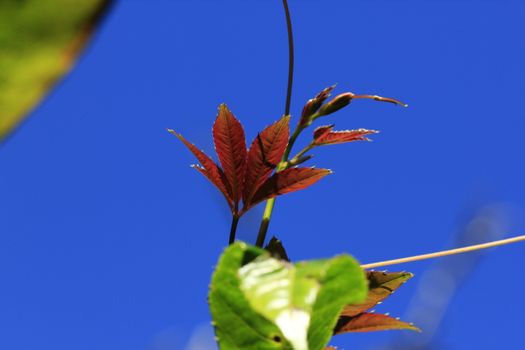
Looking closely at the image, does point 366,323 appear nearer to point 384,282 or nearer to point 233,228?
point 384,282

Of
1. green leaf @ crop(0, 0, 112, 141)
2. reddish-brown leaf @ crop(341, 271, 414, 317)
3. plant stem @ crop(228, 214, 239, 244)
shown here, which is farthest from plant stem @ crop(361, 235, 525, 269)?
green leaf @ crop(0, 0, 112, 141)

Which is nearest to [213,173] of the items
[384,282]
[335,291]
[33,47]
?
[384,282]

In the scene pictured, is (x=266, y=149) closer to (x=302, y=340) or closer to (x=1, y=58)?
(x=302, y=340)

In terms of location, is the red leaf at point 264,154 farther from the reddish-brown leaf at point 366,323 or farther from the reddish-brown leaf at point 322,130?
the reddish-brown leaf at point 366,323

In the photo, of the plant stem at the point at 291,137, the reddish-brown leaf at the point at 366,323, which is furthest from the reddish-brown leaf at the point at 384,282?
the plant stem at the point at 291,137

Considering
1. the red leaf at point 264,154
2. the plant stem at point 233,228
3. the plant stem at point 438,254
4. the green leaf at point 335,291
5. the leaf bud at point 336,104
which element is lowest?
the green leaf at point 335,291

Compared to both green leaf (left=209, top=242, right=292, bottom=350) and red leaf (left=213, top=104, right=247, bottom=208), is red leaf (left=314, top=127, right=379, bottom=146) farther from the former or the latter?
green leaf (left=209, top=242, right=292, bottom=350)
